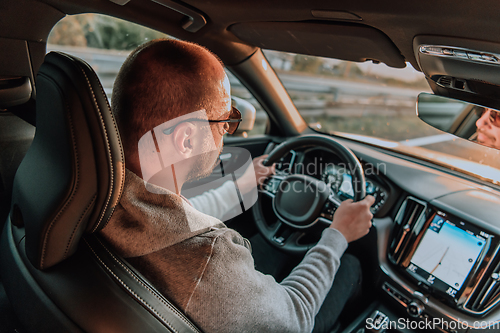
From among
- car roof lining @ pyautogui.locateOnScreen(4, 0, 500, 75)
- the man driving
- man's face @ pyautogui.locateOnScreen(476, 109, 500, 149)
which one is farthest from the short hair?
man's face @ pyautogui.locateOnScreen(476, 109, 500, 149)

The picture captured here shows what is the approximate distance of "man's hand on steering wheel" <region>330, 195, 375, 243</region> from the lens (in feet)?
5.43

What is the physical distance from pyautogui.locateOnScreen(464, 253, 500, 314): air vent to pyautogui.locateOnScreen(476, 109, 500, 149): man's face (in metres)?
0.60

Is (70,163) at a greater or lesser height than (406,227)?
greater

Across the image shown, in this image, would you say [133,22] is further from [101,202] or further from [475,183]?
[475,183]

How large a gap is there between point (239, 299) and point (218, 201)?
48.0 inches

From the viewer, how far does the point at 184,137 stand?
110 centimetres

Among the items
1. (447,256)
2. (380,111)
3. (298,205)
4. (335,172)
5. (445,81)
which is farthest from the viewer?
(380,111)

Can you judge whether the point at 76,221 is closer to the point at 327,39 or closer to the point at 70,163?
the point at 70,163

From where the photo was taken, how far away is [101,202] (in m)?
0.87

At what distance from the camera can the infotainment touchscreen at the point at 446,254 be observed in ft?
5.53

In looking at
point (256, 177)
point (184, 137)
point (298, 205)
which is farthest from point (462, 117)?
point (184, 137)

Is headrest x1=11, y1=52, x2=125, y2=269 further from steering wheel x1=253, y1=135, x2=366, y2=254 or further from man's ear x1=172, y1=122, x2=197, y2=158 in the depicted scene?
steering wheel x1=253, y1=135, x2=366, y2=254

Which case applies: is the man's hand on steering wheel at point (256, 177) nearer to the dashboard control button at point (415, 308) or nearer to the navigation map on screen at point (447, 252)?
the navigation map on screen at point (447, 252)

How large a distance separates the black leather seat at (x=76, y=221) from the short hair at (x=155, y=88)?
20cm
